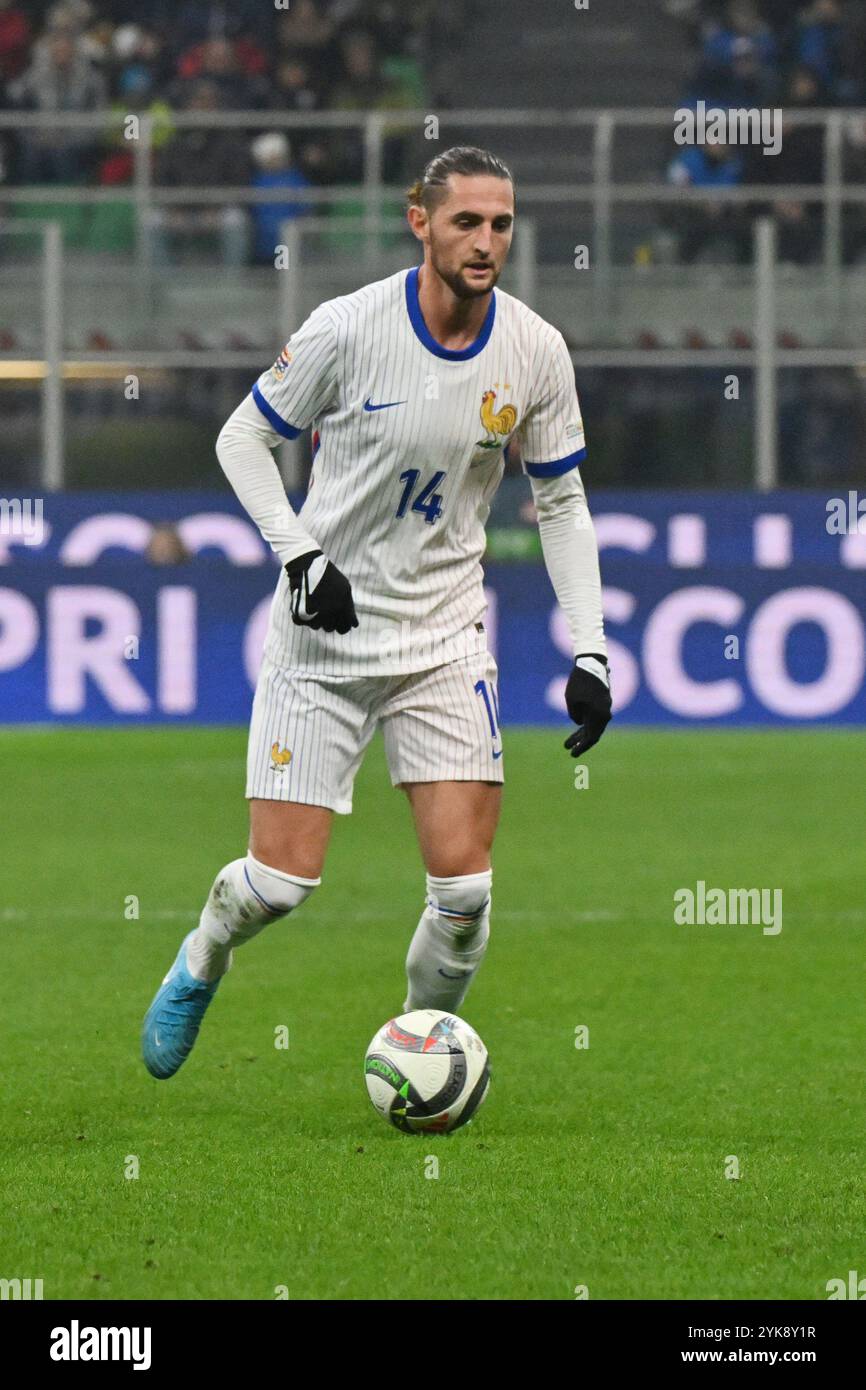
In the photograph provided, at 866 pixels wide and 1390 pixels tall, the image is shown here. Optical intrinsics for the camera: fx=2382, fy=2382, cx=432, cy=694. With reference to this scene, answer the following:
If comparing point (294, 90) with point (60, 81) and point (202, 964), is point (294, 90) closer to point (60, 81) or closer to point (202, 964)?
point (60, 81)

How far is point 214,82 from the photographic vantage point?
64.8 feet

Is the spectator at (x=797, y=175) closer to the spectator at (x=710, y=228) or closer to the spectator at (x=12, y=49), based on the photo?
the spectator at (x=710, y=228)

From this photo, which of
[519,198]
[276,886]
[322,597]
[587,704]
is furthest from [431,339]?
[519,198]

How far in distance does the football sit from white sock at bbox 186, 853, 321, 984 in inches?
15.4

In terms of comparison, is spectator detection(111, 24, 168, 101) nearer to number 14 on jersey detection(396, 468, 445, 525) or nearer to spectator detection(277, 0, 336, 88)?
spectator detection(277, 0, 336, 88)

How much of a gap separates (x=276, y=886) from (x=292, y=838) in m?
0.12

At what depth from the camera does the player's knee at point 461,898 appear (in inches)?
215

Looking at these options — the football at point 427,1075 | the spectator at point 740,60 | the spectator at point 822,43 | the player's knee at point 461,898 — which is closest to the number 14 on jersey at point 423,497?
the player's knee at point 461,898

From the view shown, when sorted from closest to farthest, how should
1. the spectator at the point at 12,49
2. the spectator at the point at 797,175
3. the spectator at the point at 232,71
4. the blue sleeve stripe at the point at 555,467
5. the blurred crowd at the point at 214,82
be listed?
1. the blue sleeve stripe at the point at 555,467
2. the spectator at the point at 797,175
3. the blurred crowd at the point at 214,82
4. the spectator at the point at 232,71
5. the spectator at the point at 12,49

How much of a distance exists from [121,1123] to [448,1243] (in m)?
1.34

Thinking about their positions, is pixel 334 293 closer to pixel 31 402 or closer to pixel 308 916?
pixel 31 402

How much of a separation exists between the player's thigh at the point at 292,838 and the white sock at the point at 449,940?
0.94 ft
